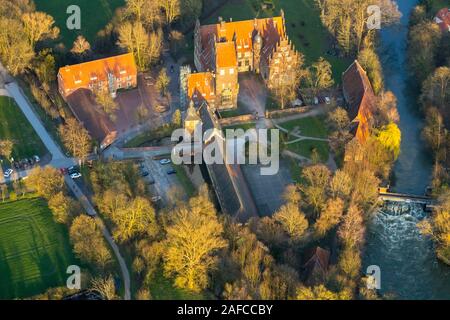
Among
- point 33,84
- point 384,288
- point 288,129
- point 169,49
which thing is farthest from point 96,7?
point 384,288

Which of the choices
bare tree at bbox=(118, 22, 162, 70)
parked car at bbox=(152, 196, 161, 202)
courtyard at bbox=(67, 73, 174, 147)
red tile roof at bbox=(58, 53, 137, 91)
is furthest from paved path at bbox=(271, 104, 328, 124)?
red tile roof at bbox=(58, 53, 137, 91)

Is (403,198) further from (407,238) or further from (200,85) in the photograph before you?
(200,85)

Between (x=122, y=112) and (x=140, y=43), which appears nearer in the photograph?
(x=122, y=112)

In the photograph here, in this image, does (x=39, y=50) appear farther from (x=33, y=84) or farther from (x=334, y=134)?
(x=334, y=134)

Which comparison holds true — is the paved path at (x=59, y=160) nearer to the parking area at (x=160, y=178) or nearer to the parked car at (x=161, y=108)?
the parking area at (x=160, y=178)

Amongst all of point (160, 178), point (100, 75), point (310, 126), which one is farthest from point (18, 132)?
point (310, 126)

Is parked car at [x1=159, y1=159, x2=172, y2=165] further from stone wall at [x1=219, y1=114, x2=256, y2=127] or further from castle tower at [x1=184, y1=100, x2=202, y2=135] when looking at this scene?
stone wall at [x1=219, y1=114, x2=256, y2=127]
